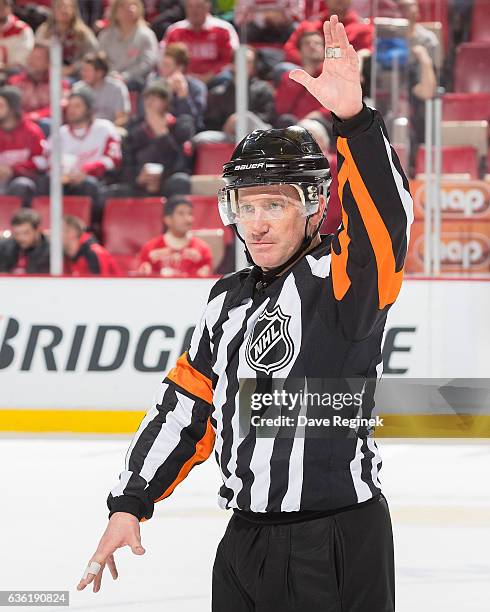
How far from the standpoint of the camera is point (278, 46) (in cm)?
625

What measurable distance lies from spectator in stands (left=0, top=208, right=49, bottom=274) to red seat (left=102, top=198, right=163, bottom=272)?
0.39m

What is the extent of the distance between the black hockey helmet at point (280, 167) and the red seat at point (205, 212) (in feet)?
13.8

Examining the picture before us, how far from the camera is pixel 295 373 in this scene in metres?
1.62

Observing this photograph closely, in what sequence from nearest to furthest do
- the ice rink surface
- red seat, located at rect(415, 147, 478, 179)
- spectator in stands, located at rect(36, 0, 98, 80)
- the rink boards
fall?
the ice rink surface < the rink boards < red seat, located at rect(415, 147, 478, 179) < spectator in stands, located at rect(36, 0, 98, 80)

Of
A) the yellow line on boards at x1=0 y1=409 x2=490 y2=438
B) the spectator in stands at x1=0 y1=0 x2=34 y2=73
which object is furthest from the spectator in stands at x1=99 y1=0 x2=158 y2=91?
the yellow line on boards at x1=0 y1=409 x2=490 y2=438

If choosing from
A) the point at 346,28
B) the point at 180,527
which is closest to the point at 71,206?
the point at 346,28

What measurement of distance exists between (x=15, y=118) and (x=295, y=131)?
4.90m

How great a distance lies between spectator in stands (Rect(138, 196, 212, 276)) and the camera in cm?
588

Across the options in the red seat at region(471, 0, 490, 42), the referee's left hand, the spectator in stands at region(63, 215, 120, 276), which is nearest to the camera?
the referee's left hand

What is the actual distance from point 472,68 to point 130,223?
1.92 meters

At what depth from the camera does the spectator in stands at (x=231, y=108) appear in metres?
5.98

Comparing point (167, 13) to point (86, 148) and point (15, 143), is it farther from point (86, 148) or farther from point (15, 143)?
point (15, 143)

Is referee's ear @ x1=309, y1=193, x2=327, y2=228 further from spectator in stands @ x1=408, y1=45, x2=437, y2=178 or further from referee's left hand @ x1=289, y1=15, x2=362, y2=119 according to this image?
spectator in stands @ x1=408, y1=45, x2=437, y2=178

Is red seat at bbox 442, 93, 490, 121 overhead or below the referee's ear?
overhead
